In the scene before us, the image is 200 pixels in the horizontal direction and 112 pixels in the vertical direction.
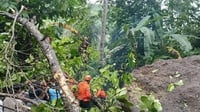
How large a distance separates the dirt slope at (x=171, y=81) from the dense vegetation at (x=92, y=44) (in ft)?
0.88

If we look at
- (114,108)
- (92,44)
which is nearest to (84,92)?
(114,108)

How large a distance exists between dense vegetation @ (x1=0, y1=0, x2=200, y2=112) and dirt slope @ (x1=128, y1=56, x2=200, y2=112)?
0.27 metres

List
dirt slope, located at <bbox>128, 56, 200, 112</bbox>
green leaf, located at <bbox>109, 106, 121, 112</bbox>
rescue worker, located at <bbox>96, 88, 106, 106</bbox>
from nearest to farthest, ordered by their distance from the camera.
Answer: green leaf, located at <bbox>109, 106, 121, 112</bbox>
rescue worker, located at <bbox>96, 88, 106, 106</bbox>
dirt slope, located at <bbox>128, 56, 200, 112</bbox>

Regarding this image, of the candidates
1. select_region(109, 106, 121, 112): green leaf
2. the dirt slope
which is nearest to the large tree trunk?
select_region(109, 106, 121, 112): green leaf

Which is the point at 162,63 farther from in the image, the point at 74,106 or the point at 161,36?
the point at 161,36

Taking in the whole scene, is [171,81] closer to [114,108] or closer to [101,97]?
[101,97]

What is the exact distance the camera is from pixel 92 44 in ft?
37.2

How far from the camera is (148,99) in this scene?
104 inches

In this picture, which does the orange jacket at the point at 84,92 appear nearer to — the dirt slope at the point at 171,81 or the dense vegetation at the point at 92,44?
the dense vegetation at the point at 92,44

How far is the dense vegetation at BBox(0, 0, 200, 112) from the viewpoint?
336 centimetres

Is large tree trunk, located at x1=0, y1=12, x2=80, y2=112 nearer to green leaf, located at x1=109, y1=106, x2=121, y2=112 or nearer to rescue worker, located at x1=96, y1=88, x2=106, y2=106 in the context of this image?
green leaf, located at x1=109, y1=106, x2=121, y2=112

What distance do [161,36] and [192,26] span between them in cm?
144

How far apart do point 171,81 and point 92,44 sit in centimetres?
682

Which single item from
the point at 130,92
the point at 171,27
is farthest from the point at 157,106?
the point at 171,27
